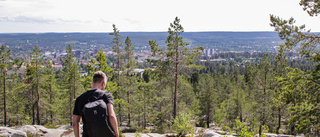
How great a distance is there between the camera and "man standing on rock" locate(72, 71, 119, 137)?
10.6 ft

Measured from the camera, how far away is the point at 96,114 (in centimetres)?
323

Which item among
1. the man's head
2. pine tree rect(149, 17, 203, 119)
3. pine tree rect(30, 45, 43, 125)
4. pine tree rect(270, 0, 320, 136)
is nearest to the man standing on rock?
the man's head

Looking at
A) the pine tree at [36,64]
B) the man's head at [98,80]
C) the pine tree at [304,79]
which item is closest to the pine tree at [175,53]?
the pine tree at [304,79]

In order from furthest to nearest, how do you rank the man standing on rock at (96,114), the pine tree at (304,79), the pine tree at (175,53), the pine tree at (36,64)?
1. the pine tree at (36,64)
2. the pine tree at (175,53)
3. the pine tree at (304,79)
4. the man standing on rock at (96,114)

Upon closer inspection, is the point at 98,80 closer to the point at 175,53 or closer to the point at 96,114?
the point at 96,114

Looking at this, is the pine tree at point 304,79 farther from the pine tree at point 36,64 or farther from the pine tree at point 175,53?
the pine tree at point 36,64

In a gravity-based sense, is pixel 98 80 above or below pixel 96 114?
above

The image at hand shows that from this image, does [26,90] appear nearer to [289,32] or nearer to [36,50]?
[36,50]

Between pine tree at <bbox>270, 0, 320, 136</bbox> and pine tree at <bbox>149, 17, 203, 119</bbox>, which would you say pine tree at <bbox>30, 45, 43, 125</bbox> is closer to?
pine tree at <bbox>149, 17, 203, 119</bbox>

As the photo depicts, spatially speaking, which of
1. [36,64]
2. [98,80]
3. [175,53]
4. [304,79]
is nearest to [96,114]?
[98,80]

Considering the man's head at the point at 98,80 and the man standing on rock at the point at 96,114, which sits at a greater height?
the man's head at the point at 98,80

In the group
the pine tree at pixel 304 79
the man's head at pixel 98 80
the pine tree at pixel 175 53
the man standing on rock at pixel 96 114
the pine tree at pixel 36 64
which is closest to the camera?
the man standing on rock at pixel 96 114

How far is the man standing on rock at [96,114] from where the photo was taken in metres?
3.24

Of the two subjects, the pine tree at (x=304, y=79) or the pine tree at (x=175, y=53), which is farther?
the pine tree at (x=175, y=53)
